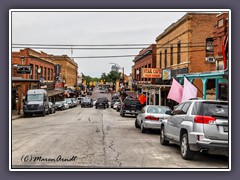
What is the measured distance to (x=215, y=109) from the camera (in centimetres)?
1009

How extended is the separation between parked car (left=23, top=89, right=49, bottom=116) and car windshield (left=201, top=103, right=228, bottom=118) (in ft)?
81.2

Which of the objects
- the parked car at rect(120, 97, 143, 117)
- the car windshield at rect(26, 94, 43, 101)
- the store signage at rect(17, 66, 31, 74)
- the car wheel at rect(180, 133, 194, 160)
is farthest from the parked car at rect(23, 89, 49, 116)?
the car wheel at rect(180, 133, 194, 160)

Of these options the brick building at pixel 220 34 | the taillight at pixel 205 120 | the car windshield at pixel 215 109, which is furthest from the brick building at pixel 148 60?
the taillight at pixel 205 120

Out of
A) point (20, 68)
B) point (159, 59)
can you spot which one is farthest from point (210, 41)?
point (20, 68)

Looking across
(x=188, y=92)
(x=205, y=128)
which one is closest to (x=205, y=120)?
(x=205, y=128)

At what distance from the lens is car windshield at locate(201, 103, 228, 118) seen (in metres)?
9.90

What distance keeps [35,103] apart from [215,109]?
25.3 m

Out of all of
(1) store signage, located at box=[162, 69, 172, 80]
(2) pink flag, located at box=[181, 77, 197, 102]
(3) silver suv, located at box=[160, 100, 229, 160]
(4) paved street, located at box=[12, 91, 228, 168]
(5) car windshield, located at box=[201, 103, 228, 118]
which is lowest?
(4) paved street, located at box=[12, 91, 228, 168]

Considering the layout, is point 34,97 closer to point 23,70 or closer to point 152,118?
point 23,70

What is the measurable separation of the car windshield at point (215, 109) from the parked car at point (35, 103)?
24.7m

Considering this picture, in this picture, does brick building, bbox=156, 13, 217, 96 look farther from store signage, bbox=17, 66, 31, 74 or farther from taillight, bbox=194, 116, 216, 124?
taillight, bbox=194, 116, 216, 124

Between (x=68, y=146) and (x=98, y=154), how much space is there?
6.57 feet

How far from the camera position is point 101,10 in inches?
341
